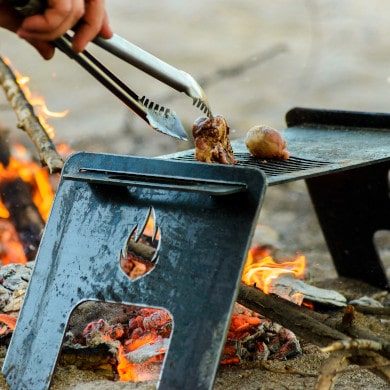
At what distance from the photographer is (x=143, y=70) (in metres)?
2.45

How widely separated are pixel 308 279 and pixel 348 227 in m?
0.41

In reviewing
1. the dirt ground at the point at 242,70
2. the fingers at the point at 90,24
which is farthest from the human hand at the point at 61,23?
the dirt ground at the point at 242,70

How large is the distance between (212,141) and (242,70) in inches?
284

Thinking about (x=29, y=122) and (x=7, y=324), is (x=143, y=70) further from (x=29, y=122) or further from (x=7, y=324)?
(x=29, y=122)

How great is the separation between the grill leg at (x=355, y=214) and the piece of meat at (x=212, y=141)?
1445 mm

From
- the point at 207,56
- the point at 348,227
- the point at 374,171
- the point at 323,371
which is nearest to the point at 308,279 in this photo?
the point at 348,227

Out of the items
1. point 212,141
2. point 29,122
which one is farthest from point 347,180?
point 29,122

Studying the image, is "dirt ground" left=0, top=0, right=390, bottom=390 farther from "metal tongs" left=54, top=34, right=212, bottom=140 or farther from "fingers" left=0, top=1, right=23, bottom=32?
"fingers" left=0, top=1, right=23, bottom=32

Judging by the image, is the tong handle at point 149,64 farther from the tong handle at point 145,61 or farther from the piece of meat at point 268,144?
the piece of meat at point 268,144

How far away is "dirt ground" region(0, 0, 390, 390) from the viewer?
7.34 meters

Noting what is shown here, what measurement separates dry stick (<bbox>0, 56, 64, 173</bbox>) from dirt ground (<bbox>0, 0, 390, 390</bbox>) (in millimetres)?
2509

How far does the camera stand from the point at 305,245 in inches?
229

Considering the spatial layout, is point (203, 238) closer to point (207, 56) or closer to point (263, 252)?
point (263, 252)

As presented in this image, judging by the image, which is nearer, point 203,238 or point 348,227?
point 203,238
